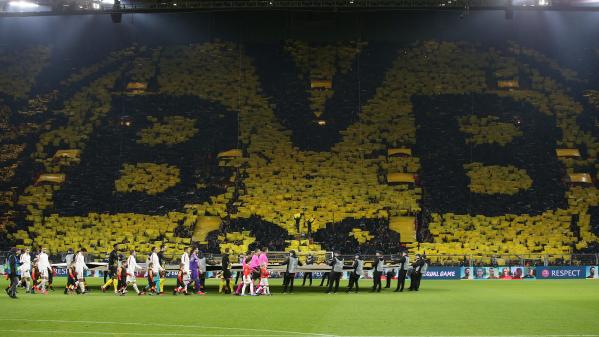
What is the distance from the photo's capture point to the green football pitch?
18.8m

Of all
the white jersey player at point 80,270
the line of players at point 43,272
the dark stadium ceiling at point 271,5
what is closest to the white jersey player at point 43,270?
the line of players at point 43,272

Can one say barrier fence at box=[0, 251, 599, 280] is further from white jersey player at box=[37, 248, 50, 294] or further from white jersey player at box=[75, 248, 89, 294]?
white jersey player at box=[75, 248, 89, 294]

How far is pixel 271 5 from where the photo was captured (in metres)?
55.1

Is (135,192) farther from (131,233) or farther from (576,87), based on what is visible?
(576,87)

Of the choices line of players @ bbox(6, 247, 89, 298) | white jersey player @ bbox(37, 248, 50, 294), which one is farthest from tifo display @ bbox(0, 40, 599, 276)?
white jersey player @ bbox(37, 248, 50, 294)

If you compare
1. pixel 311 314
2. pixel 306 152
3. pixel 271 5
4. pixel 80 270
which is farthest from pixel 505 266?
pixel 311 314

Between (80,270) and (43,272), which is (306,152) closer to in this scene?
(80,270)

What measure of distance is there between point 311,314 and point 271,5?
3532 centimetres

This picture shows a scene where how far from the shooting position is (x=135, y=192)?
51438 millimetres

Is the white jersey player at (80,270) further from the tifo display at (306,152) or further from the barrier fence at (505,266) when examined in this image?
the tifo display at (306,152)

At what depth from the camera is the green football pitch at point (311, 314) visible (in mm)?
18750

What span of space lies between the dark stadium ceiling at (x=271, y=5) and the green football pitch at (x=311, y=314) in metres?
26.5

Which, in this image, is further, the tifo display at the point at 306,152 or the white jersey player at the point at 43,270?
the tifo display at the point at 306,152

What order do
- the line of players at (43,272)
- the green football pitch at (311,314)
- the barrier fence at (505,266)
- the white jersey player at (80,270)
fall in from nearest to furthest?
the green football pitch at (311,314) → the white jersey player at (80,270) → the line of players at (43,272) → the barrier fence at (505,266)
